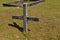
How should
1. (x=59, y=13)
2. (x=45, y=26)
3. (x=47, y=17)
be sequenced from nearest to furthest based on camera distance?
(x=45, y=26) → (x=47, y=17) → (x=59, y=13)

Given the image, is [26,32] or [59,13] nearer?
[26,32]

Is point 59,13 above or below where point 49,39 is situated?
above

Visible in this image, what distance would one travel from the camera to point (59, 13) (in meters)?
13.5

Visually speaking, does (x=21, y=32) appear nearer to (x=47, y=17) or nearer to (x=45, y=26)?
(x=45, y=26)

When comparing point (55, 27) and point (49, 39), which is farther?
point (55, 27)

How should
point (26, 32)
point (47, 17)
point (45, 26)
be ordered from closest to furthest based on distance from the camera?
point (26, 32)
point (45, 26)
point (47, 17)

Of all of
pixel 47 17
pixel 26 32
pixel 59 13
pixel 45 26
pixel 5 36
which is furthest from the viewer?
pixel 59 13

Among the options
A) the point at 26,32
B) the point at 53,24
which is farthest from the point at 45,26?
the point at 26,32

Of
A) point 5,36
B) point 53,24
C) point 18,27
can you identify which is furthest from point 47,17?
point 5,36

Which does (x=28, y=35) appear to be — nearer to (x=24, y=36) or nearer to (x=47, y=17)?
(x=24, y=36)

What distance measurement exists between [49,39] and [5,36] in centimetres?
210

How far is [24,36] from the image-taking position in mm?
9867

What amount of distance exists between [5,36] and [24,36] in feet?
3.18

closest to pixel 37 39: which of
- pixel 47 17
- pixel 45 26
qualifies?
pixel 45 26
